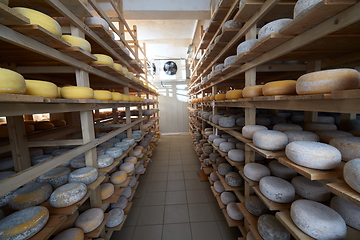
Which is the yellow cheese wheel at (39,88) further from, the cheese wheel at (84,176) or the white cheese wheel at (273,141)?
the white cheese wheel at (273,141)

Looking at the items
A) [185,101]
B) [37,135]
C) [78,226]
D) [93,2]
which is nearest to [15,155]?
[37,135]

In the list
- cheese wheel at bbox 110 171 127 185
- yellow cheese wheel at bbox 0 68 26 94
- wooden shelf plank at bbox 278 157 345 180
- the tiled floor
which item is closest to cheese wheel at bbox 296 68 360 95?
wooden shelf plank at bbox 278 157 345 180

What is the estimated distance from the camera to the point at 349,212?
37.3 inches

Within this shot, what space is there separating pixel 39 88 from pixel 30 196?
87 centimetres

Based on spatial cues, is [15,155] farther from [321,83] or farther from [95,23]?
[321,83]

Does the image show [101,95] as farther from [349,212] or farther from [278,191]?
[349,212]

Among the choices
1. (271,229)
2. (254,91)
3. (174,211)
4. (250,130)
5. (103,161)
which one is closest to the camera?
(271,229)

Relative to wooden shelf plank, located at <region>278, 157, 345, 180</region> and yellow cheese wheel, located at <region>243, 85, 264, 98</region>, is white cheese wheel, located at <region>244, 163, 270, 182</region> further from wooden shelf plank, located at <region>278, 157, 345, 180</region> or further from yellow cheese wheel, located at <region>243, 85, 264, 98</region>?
yellow cheese wheel, located at <region>243, 85, 264, 98</region>

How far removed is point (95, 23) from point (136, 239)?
271cm

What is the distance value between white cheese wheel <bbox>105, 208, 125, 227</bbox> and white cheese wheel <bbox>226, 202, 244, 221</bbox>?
1.43 m

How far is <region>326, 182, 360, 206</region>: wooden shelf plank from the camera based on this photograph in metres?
0.62

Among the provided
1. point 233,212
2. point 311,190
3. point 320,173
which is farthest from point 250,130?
point 233,212

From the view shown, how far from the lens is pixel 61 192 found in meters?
1.18

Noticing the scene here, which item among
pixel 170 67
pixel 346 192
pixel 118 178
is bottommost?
pixel 118 178
